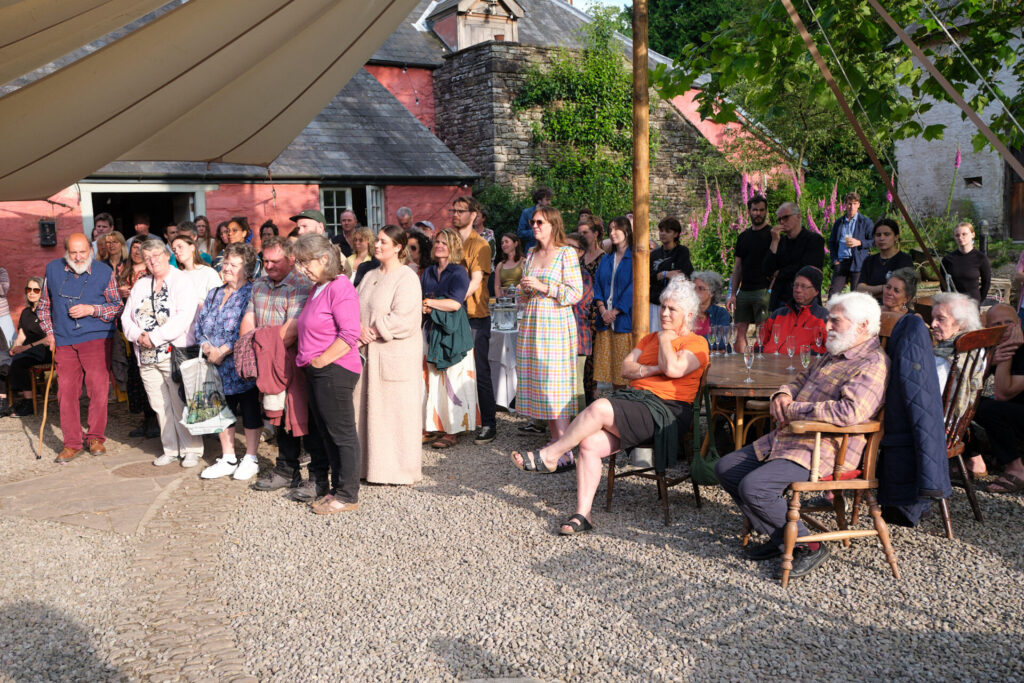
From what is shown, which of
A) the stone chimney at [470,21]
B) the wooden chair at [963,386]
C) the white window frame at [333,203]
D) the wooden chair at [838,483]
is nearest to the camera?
the wooden chair at [838,483]

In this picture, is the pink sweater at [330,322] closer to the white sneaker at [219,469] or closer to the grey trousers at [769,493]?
the white sneaker at [219,469]

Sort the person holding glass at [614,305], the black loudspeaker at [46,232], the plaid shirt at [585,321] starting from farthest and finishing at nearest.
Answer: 1. the black loudspeaker at [46,232]
2. the plaid shirt at [585,321]
3. the person holding glass at [614,305]

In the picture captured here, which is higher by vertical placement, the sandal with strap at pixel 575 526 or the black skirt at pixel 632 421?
the black skirt at pixel 632 421

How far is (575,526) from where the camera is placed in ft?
16.4

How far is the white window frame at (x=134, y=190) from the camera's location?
12672 mm

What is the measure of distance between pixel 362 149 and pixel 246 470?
36.5 feet

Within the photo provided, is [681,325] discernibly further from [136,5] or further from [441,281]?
[136,5]

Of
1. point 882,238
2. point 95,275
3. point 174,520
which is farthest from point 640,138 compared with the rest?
point 95,275

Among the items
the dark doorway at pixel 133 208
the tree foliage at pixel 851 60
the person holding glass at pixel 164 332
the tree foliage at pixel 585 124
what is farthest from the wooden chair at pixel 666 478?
the tree foliage at pixel 585 124

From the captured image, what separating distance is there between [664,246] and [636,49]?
2.64m

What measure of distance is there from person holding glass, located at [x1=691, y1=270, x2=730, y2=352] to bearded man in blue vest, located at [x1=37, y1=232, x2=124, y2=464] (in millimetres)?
4853

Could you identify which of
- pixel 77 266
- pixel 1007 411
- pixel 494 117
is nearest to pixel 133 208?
pixel 494 117

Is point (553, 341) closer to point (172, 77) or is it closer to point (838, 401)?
point (838, 401)

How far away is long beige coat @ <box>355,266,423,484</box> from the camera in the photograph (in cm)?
607
